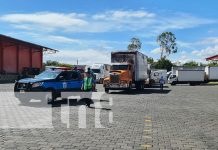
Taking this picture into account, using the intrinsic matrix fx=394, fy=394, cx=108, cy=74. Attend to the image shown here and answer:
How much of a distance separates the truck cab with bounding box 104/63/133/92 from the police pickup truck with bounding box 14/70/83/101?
33.5ft

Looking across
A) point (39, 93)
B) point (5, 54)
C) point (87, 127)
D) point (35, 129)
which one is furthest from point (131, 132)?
point (5, 54)

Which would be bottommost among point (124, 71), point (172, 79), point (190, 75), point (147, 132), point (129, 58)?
point (147, 132)

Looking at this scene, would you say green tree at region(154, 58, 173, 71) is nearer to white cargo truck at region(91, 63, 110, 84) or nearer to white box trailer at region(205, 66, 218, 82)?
white box trailer at region(205, 66, 218, 82)

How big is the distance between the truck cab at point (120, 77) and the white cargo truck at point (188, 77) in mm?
27130

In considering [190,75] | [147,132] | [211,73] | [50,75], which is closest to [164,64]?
[211,73]

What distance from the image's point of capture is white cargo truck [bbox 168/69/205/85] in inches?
2309

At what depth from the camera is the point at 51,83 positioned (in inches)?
770

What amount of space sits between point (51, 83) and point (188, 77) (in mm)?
42246

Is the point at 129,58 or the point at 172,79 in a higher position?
the point at 129,58

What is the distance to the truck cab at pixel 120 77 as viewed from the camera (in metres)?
31.5

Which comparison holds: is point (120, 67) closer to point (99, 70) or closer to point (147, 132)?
point (147, 132)

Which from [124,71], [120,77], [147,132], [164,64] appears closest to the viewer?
[147,132]

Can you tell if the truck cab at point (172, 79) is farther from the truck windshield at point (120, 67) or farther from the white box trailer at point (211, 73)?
the truck windshield at point (120, 67)

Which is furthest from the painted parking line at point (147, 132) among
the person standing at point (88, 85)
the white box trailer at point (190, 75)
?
the white box trailer at point (190, 75)
